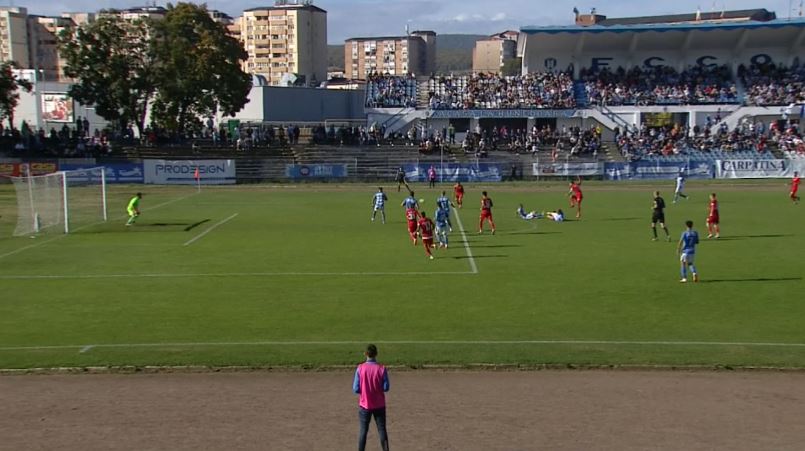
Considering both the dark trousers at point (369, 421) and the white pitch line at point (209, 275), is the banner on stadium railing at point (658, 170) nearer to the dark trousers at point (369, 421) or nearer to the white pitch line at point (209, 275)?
the white pitch line at point (209, 275)

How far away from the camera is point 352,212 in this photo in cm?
4553

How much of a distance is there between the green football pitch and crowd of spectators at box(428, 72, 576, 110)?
41322 mm

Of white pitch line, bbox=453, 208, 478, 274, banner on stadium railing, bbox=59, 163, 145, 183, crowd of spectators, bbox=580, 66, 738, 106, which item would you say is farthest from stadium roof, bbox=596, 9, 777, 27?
white pitch line, bbox=453, 208, 478, 274

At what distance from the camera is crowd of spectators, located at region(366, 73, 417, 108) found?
3292 inches

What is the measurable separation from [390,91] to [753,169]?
34876 mm

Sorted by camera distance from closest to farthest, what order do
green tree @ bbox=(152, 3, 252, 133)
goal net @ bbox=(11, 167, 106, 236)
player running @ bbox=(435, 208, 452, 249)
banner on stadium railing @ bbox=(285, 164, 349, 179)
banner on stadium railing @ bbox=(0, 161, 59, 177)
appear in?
player running @ bbox=(435, 208, 452, 249), goal net @ bbox=(11, 167, 106, 236), banner on stadium railing @ bbox=(0, 161, 59, 177), banner on stadium railing @ bbox=(285, 164, 349, 179), green tree @ bbox=(152, 3, 252, 133)

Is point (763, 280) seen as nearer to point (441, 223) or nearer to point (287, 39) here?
point (441, 223)

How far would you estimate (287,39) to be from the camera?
18175 cm

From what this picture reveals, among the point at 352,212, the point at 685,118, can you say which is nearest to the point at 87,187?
the point at 352,212

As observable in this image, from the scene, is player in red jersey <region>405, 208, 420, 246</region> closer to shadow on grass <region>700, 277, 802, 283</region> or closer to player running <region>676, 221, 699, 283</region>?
player running <region>676, 221, 699, 283</region>

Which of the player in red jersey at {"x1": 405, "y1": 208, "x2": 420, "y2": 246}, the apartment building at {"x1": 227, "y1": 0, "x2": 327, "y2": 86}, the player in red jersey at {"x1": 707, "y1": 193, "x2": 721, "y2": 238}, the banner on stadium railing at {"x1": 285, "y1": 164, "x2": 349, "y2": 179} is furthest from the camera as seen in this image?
the apartment building at {"x1": 227, "y1": 0, "x2": 327, "y2": 86}

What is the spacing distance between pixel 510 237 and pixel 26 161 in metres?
46.5

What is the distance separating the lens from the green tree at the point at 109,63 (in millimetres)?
73062

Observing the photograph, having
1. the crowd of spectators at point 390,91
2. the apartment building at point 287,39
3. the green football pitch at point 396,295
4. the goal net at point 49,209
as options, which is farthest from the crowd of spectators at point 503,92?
the apartment building at point 287,39
